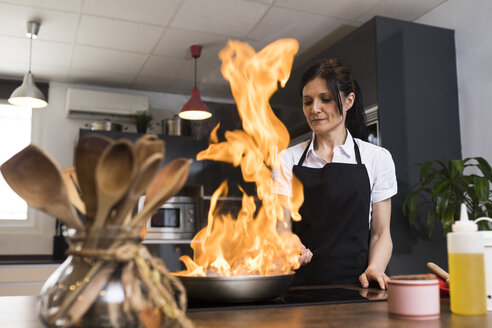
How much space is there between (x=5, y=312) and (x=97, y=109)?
4088 millimetres

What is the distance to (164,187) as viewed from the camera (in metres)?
0.52

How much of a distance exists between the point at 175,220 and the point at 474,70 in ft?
9.22

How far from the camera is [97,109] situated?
470cm

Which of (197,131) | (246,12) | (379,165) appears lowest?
(379,165)

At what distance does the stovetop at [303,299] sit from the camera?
82cm

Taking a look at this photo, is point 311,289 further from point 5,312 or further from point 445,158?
point 445,158

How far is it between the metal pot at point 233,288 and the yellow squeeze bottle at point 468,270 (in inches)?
11.5

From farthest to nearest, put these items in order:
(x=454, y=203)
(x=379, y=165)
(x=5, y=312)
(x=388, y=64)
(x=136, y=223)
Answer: (x=388, y=64) < (x=454, y=203) < (x=379, y=165) < (x=5, y=312) < (x=136, y=223)

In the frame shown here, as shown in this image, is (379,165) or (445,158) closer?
(379,165)

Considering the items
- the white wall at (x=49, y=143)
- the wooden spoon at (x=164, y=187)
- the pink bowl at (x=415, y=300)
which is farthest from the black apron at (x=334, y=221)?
the white wall at (x=49, y=143)

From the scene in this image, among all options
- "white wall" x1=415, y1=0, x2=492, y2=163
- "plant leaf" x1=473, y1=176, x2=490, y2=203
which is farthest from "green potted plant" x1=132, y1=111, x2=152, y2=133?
"plant leaf" x1=473, y1=176, x2=490, y2=203

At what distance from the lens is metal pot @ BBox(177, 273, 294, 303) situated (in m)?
0.81

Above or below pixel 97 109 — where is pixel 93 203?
below

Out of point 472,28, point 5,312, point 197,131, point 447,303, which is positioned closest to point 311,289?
point 447,303
